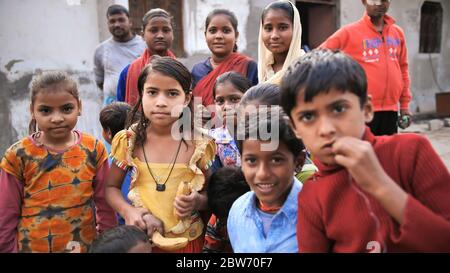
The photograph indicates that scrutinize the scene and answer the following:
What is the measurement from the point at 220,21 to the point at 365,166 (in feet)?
7.39

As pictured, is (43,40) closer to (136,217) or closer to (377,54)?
(377,54)

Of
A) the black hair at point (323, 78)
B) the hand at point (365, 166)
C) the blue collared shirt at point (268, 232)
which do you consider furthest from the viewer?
the blue collared shirt at point (268, 232)

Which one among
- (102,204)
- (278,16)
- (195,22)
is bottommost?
(102,204)

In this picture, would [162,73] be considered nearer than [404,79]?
Yes

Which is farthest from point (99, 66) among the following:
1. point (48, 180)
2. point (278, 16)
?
point (48, 180)

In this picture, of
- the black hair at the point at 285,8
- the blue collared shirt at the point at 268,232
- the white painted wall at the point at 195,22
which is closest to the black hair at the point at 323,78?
the blue collared shirt at the point at 268,232

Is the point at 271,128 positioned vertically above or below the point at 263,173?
above

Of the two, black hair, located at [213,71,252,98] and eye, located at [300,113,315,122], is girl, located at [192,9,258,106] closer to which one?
black hair, located at [213,71,252,98]

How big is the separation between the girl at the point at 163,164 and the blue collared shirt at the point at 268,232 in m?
0.31

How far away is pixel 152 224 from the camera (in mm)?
1716

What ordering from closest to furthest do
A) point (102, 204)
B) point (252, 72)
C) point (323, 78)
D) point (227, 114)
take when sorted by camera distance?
1. point (323, 78)
2. point (102, 204)
3. point (227, 114)
4. point (252, 72)

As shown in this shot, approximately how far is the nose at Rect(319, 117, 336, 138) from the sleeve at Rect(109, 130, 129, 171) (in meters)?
1.00

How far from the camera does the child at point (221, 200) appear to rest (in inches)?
70.6

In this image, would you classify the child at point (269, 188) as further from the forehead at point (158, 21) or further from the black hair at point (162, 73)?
the forehead at point (158, 21)
